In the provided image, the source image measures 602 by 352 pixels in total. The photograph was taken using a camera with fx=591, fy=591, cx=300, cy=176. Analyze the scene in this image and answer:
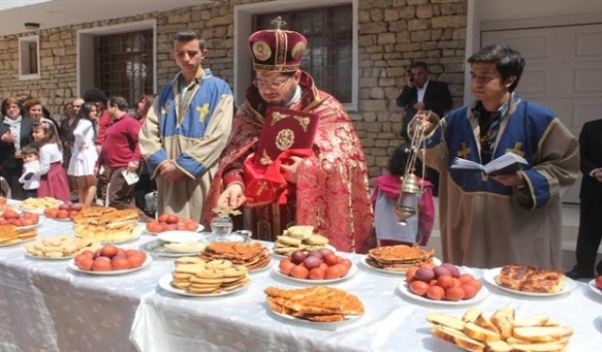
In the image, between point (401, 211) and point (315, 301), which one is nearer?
point (315, 301)

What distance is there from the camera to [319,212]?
3.11 metres

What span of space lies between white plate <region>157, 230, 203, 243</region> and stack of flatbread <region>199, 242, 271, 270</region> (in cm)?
30

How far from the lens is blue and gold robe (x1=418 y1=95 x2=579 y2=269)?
2852mm

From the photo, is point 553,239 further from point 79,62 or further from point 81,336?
point 79,62

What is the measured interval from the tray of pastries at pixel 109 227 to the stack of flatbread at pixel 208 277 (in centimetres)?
85

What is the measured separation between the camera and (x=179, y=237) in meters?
2.70

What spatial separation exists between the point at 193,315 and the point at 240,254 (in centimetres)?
44

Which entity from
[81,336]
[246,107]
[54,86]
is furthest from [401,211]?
[54,86]

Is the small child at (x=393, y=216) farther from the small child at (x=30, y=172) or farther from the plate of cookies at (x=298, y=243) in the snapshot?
the small child at (x=30, y=172)

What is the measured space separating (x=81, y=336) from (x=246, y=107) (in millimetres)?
1720

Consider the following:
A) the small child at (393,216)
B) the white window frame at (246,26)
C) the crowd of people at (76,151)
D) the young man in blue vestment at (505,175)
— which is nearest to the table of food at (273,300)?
the young man in blue vestment at (505,175)

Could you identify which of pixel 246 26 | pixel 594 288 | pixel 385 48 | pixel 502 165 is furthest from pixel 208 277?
pixel 246 26

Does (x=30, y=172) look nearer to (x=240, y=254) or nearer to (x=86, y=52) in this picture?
(x=240, y=254)

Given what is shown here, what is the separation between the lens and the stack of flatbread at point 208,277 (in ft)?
6.52
